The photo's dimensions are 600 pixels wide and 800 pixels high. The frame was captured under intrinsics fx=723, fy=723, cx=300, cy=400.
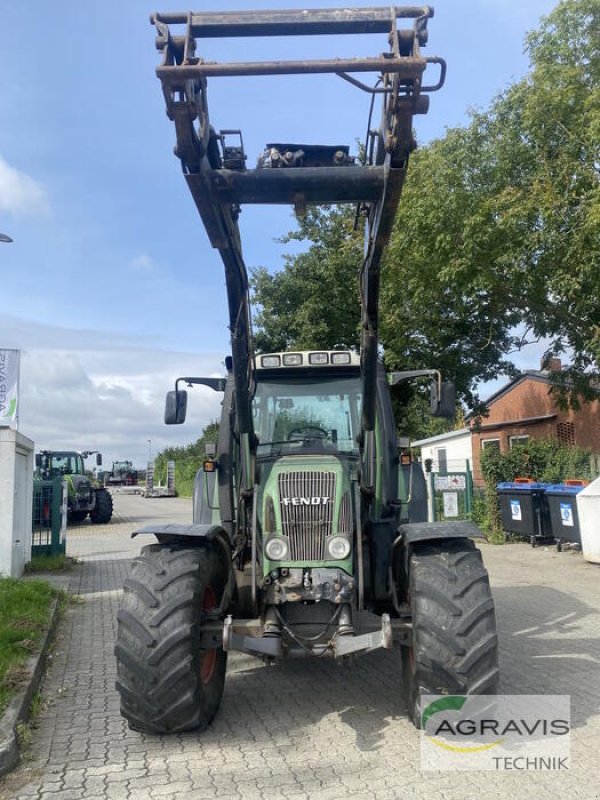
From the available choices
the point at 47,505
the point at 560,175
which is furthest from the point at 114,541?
the point at 560,175

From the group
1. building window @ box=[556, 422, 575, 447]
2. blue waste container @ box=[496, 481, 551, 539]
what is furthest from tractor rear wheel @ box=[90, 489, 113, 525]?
building window @ box=[556, 422, 575, 447]

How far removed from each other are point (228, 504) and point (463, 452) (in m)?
26.8

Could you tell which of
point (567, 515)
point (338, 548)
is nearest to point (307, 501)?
point (338, 548)

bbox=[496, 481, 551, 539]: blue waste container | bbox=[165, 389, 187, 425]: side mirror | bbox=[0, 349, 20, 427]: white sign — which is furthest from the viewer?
bbox=[496, 481, 551, 539]: blue waste container

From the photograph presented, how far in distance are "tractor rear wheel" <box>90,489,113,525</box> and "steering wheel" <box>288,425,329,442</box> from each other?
64.8 ft

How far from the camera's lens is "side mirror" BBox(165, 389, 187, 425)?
602cm

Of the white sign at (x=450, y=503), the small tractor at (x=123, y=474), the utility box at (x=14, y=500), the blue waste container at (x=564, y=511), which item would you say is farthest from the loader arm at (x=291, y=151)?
the small tractor at (x=123, y=474)

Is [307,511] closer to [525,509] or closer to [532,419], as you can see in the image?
[525,509]

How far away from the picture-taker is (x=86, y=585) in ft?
36.7

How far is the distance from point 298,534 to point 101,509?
820 inches

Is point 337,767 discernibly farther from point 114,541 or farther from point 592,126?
point 114,541

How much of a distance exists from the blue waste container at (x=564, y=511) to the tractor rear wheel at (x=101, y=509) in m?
15.2

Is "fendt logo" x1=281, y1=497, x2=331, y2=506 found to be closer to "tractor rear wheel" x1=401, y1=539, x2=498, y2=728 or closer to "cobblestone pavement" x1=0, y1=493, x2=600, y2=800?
"tractor rear wheel" x1=401, y1=539, x2=498, y2=728

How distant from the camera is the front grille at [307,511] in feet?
15.4
